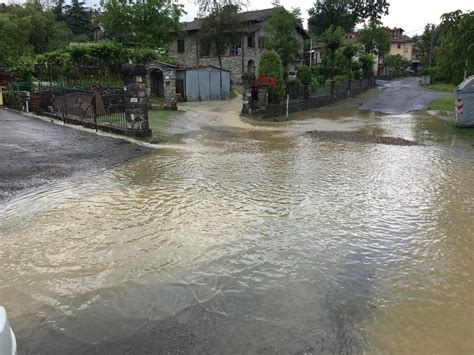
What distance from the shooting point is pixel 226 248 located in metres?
5.00

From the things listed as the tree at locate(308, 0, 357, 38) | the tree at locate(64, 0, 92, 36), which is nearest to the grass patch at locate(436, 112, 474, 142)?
the tree at locate(308, 0, 357, 38)

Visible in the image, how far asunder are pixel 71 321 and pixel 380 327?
2.67 m

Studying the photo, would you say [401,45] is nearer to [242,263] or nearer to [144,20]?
[144,20]

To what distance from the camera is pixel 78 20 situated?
65562 mm

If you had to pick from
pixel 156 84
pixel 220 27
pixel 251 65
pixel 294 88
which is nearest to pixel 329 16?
pixel 251 65

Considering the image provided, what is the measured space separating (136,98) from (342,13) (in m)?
67.9

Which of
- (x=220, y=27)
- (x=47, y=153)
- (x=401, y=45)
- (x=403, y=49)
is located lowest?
(x=47, y=153)

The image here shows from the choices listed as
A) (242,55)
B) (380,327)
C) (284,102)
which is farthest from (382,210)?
(242,55)

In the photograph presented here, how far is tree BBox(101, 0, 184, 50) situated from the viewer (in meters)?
39.2

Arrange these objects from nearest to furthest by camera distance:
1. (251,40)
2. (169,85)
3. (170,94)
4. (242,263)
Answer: (242,263)
(170,94)
(169,85)
(251,40)

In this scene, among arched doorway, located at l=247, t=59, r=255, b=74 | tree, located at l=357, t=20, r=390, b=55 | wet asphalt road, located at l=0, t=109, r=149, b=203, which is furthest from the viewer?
tree, located at l=357, t=20, r=390, b=55

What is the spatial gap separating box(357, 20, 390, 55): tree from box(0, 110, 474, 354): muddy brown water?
53.1 meters

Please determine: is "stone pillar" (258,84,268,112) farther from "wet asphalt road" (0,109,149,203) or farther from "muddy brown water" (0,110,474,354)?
"muddy brown water" (0,110,474,354)

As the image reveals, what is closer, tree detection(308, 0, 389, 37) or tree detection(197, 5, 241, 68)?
tree detection(197, 5, 241, 68)
